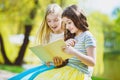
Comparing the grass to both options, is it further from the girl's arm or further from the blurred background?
the girl's arm

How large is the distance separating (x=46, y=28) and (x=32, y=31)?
1122 mm

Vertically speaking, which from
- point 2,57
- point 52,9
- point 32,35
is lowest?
point 2,57

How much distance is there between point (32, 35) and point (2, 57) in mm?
332

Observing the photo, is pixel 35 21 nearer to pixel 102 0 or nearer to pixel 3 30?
pixel 3 30

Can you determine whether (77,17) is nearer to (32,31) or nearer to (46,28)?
(46,28)

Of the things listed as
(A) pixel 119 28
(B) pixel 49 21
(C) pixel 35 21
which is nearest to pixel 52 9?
(B) pixel 49 21

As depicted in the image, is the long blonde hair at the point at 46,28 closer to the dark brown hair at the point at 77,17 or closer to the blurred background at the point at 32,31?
the dark brown hair at the point at 77,17

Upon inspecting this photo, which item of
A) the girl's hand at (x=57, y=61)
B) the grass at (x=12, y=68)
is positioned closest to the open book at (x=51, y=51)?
the girl's hand at (x=57, y=61)

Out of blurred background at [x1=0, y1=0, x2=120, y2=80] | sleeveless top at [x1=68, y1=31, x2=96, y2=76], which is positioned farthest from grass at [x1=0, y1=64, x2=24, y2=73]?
sleeveless top at [x1=68, y1=31, x2=96, y2=76]

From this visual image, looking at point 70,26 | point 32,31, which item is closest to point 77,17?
point 70,26

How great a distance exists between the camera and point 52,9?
3.47 ft

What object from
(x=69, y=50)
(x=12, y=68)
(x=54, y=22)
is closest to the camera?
(x=69, y=50)

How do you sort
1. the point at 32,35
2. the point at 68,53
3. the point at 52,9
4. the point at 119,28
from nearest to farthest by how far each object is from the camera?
the point at 68,53 < the point at 52,9 < the point at 32,35 < the point at 119,28

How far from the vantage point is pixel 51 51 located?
0.98 metres
